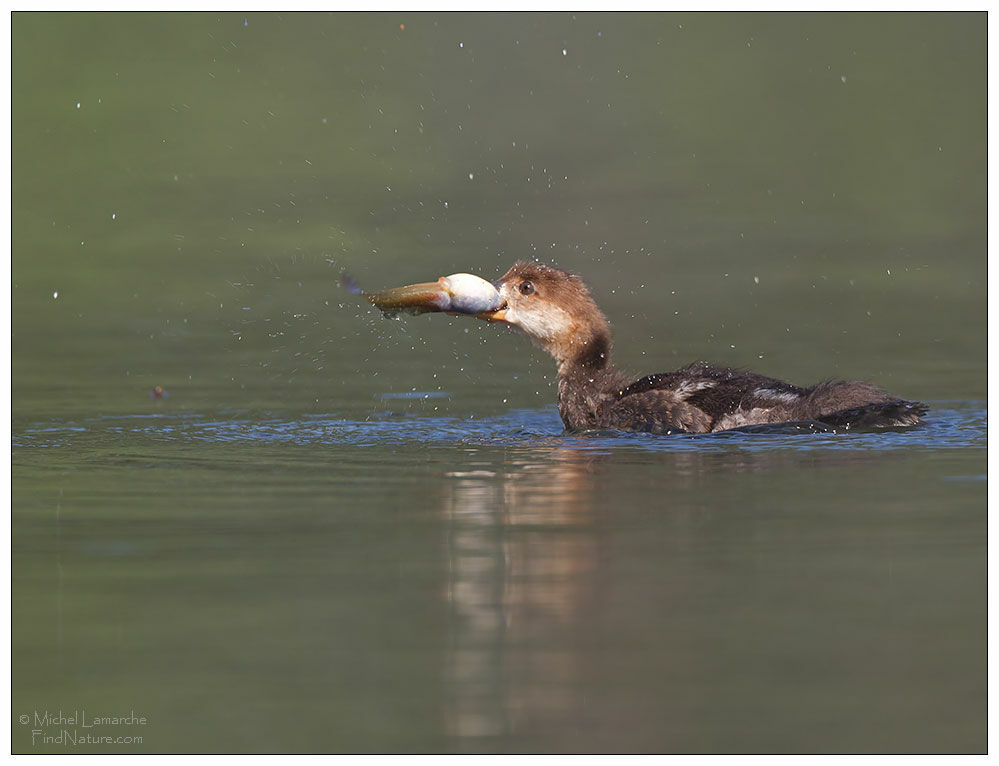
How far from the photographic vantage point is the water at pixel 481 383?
5.88 meters

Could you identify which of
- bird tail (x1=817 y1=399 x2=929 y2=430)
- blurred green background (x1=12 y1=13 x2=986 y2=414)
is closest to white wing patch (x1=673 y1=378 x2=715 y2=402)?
bird tail (x1=817 y1=399 x2=929 y2=430)

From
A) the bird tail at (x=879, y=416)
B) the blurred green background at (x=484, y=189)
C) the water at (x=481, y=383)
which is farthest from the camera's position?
the blurred green background at (x=484, y=189)

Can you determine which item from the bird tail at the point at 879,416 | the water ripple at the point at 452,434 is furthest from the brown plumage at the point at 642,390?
the water ripple at the point at 452,434

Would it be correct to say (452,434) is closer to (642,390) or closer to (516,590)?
(642,390)

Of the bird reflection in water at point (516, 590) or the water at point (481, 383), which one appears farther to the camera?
the water at point (481, 383)

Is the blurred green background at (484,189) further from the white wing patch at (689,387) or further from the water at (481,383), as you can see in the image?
the white wing patch at (689,387)

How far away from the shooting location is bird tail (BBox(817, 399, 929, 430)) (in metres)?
9.62

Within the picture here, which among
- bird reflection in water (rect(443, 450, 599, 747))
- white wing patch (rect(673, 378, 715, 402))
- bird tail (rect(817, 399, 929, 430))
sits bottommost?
bird reflection in water (rect(443, 450, 599, 747))

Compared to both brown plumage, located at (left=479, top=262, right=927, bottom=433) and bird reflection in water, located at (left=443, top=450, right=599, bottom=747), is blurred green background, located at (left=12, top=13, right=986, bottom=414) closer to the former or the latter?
brown plumage, located at (left=479, top=262, right=927, bottom=433)

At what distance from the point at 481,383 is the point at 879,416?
290 centimetres

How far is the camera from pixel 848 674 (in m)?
5.87

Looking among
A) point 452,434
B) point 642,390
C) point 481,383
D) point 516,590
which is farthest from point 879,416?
point 516,590

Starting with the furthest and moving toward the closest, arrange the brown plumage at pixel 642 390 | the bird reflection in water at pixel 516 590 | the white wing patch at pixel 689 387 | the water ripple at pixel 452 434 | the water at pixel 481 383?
the white wing patch at pixel 689 387 → the brown plumage at pixel 642 390 → the water ripple at pixel 452 434 → the water at pixel 481 383 → the bird reflection in water at pixel 516 590

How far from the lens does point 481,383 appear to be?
38.2 feet
